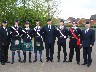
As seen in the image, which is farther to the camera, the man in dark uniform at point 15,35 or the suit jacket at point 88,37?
the man in dark uniform at point 15,35

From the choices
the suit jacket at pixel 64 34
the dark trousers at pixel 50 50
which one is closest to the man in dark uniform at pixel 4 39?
the dark trousers at pixel 50 50

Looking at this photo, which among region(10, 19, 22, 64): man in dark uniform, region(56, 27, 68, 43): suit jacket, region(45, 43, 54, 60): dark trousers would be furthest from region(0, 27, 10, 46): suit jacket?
region(56, 27, 68, 43): suit jacket

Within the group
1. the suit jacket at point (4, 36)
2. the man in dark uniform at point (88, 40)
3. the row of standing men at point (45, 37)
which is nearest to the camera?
the man in dark uniform at point (88, 40)

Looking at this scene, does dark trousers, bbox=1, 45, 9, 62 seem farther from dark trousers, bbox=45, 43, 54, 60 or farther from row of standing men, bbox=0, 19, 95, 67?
dark trousers, bbox=45, 43, 54, 60

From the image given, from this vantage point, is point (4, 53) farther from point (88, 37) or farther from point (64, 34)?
point (88, 37)

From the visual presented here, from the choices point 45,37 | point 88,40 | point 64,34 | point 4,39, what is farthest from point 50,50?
point 4,39

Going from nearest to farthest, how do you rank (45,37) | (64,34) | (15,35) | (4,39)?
(4,39) → (15,35) → (64,34) → (45,37)

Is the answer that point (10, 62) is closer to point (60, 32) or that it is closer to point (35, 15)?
point (60, 32)

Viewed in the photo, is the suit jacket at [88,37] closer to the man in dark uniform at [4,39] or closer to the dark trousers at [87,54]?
the dark trousers at [87,54]

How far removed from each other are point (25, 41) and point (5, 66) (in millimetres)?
1622

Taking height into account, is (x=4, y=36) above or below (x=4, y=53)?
above

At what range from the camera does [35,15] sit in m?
34.9

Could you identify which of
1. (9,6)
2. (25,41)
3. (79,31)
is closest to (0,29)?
(25,41)

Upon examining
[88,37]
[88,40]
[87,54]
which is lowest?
[87,54]
